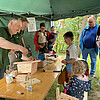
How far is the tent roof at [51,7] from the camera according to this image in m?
2.85

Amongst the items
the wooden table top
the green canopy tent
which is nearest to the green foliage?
the green canopy tent

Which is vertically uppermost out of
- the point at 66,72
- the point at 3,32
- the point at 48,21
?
the point at 48,21

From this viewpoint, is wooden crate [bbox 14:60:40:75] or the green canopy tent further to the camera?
the green canopy tent

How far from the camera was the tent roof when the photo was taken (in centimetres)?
285

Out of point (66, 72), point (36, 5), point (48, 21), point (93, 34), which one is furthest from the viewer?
point (48, 21)

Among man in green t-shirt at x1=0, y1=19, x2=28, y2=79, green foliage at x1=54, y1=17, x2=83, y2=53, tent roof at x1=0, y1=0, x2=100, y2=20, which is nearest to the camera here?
man in green t-shirt at x1=0, y1=19, x2=28, y2=79

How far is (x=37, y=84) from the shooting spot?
1.69 m

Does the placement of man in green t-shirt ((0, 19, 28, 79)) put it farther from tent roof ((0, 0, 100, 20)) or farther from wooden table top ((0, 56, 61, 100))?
tent roof ((0, 0, 100, 20))

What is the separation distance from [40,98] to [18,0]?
99.1 inches

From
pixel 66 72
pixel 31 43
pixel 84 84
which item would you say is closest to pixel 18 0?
pixel 31 43

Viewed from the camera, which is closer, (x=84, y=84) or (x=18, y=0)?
(x=84, y=84)

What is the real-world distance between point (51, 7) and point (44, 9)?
244mm

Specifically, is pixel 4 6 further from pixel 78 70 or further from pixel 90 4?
pixel 78 70

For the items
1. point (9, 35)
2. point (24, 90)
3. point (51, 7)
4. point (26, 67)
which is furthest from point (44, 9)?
point (24, 90)
